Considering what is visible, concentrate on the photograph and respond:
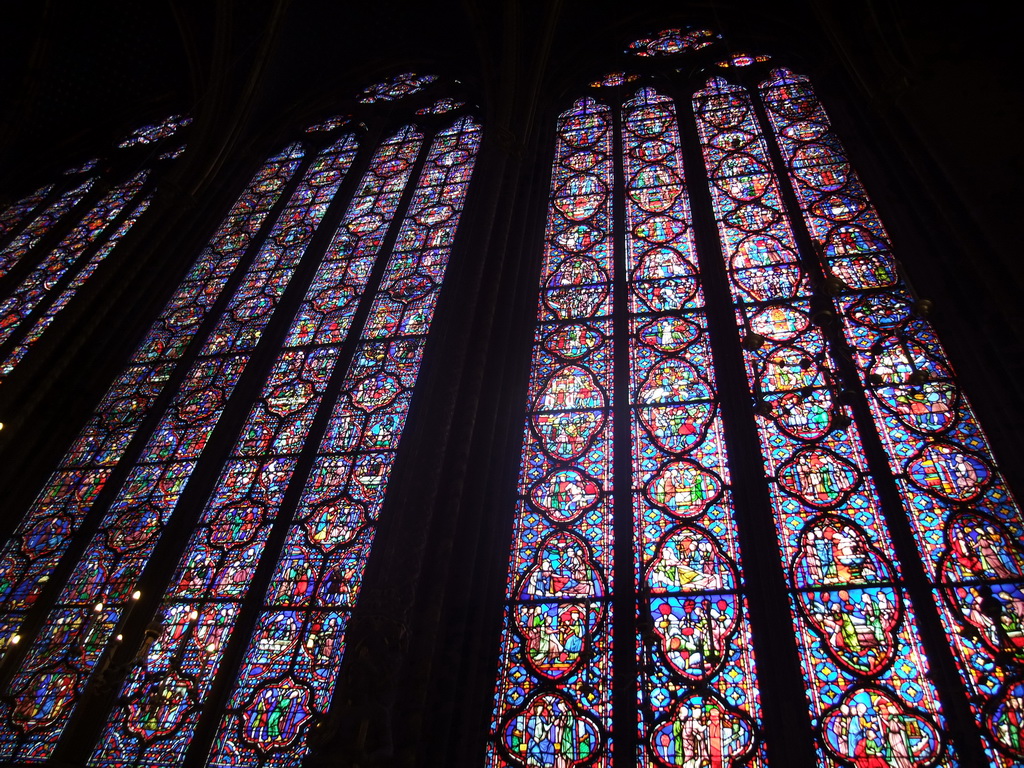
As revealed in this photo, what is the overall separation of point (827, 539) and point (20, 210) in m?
11.1

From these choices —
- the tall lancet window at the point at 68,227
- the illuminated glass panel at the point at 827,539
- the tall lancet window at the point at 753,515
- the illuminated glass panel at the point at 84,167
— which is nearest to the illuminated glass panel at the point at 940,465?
the tall lancet window at the point at 753,515

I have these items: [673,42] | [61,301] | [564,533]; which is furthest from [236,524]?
[673,42]

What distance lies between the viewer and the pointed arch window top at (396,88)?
11.4 metres

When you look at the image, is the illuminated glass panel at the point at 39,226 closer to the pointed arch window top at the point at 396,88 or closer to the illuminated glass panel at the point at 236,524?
the pointed arch window top at the point at 396,88

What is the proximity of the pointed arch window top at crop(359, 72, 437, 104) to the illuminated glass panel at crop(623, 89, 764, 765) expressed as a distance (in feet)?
16.2

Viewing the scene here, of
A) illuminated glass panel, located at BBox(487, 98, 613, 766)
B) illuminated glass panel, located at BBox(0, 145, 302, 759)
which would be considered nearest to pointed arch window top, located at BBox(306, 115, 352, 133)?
illuminated glass panel, located at BBox(0, 145, 302, 759)

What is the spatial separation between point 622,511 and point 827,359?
7.21 ft

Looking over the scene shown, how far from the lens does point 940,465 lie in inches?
204

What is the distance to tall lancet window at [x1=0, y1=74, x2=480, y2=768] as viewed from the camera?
5.07m

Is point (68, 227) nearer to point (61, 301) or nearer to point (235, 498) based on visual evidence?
point (61, 301)

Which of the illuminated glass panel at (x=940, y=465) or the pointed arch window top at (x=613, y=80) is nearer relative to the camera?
the illuminated glass panel at (x=940, y=465)

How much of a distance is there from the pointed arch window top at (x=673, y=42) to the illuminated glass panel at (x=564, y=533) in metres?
3.70

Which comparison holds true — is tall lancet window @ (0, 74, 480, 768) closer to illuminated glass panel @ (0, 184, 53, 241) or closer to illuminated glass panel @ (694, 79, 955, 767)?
illuminated glass panel @ (694, 79, 955, 767)

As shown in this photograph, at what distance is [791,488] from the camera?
5293 mm
